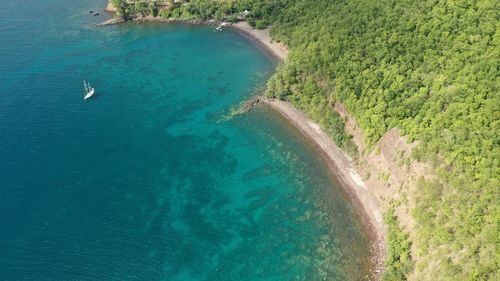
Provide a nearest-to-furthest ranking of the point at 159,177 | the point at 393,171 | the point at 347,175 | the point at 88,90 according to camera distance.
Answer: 1. the point at 393,171
2. the point at 347,175
3. the point at 159,177
4. the point at 88,90

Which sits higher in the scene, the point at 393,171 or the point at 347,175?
the point at 393,171

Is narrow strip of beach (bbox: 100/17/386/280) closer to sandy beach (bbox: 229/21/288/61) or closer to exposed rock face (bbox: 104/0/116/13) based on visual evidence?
sandy beach (bbox: 229/21/288/61)

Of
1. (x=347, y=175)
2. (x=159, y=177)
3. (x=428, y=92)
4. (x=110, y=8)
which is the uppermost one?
(x=428, y=92)

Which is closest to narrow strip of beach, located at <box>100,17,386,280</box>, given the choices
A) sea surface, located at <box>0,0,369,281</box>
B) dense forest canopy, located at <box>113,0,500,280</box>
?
sea surface, located at <box>0,0,369,281</box>

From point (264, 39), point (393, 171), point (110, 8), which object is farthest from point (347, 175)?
point (110, 8)

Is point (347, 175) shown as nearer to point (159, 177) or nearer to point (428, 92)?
point (428, 92)

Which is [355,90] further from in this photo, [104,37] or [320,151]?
[104,37]
